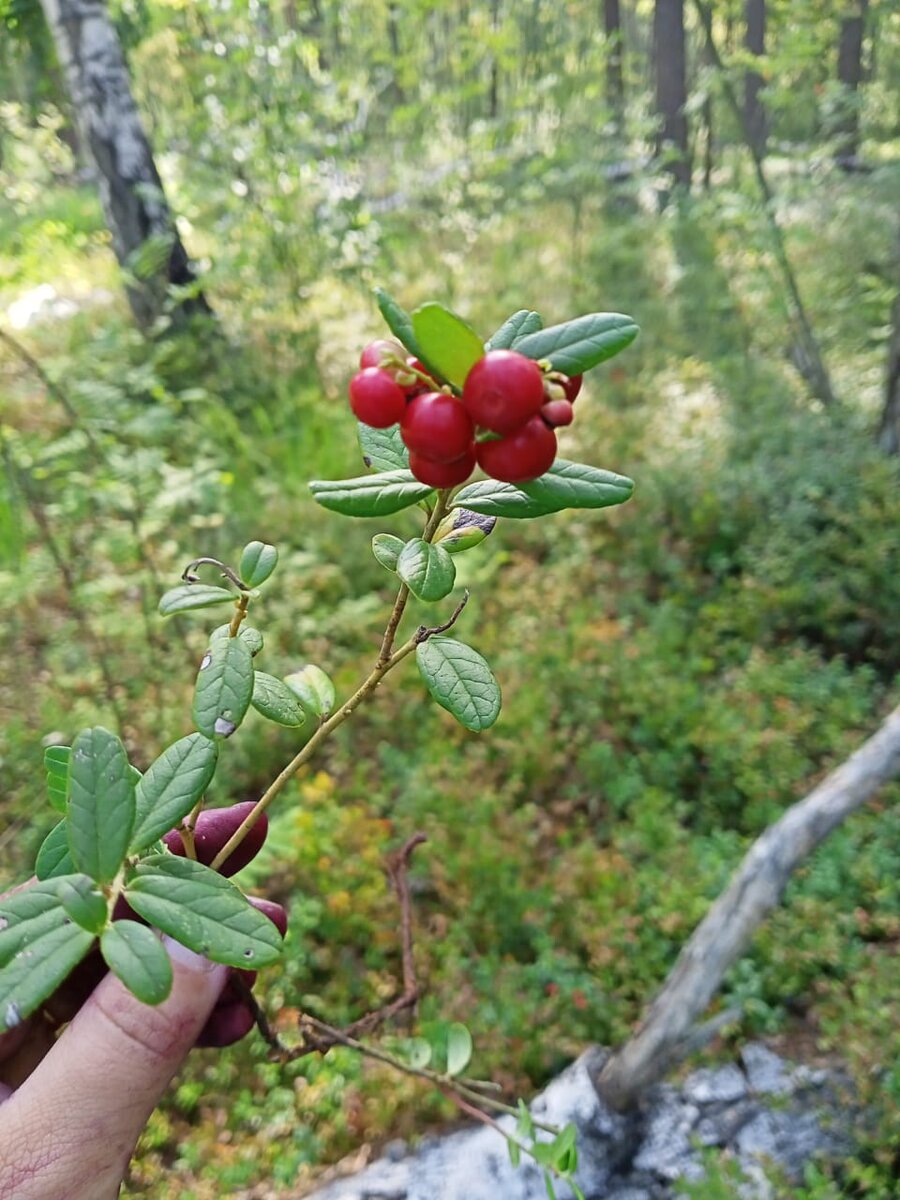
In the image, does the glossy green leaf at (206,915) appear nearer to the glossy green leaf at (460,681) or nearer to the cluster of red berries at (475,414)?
the glossy green leaf at (460,681)

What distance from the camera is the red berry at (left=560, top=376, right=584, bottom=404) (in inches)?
24.5

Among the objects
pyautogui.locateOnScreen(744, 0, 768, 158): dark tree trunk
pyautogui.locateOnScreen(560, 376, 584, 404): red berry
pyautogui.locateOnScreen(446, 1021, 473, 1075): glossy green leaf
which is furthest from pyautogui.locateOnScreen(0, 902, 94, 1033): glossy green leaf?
pyautogui.locateOnScreen(744, 0, 768, 158): dark tree trunk

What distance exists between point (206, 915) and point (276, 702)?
234mm

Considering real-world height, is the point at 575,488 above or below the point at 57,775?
above

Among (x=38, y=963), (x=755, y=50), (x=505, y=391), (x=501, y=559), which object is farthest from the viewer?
(x=755, y=50)

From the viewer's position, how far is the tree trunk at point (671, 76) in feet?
28.0

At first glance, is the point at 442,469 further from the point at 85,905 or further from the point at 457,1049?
the point at 457,1049

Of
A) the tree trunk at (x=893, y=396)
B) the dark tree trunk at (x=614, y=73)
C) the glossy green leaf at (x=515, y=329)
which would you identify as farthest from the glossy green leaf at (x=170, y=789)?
the dark tree trunk at (x=614, y=73)

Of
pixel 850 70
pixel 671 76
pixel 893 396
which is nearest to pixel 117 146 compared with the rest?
pixel 893 396

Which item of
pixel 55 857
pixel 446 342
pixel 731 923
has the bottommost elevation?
pixel 731 923

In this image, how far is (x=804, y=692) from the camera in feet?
10.8

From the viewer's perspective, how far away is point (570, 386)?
63 centimetres

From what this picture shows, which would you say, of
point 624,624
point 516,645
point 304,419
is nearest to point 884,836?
point 624,624

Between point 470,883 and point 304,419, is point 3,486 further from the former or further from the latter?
point 470,883
